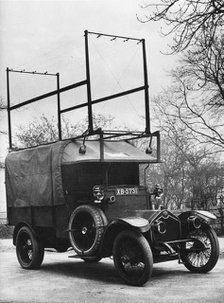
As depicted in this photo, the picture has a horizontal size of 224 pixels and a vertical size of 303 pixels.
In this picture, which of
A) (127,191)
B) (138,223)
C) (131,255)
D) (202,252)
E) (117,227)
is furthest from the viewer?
(127,191)

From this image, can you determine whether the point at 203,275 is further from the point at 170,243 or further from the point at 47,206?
the point at 47,206

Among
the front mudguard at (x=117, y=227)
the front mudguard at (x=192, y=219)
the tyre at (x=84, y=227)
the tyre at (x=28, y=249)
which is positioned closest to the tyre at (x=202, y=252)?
the front mudguard at (x=192, y=219)

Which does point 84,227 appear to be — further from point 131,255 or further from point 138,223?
point 138,223

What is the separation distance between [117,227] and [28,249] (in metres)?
3.03

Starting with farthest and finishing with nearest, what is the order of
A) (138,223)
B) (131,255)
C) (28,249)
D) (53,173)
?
(28,249) < (53,173) < (131,255) < (138,223)

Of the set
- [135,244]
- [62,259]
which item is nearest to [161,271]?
[135,244]

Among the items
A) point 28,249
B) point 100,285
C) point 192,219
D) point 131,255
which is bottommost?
point 100,285

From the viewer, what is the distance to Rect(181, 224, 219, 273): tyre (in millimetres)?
9773

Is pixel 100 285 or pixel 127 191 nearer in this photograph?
pixel 100 285

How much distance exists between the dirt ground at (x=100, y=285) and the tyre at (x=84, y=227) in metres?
0.59

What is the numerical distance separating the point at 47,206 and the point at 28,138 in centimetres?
2290

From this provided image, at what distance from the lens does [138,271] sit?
30.1 feet

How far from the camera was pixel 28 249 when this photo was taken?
11633 mm

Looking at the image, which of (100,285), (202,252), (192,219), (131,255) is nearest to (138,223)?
(131,255)
